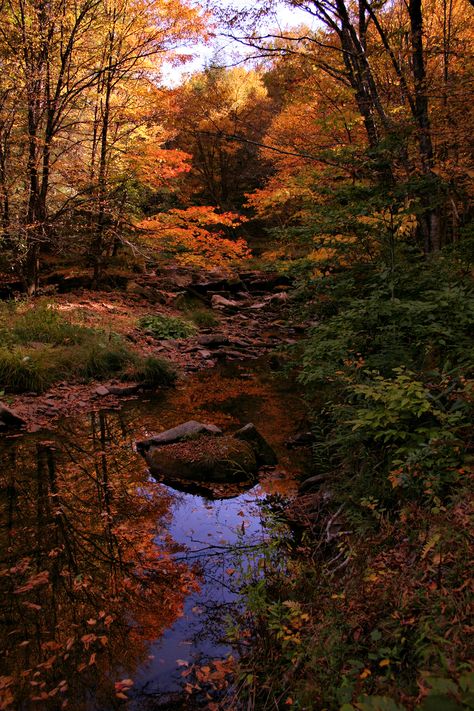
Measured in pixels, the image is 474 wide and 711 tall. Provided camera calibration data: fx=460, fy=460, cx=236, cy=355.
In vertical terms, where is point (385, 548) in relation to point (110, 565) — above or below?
above

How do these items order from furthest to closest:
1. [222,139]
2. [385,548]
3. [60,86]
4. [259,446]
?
1. [222,139]
2. [60,86]
3. [259,446]
4. [385,548]

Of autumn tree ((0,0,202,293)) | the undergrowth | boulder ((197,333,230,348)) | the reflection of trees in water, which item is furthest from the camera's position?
boulder ((197,333,230,348))

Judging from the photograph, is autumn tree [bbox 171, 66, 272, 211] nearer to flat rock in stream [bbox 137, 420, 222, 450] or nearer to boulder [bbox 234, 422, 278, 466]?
flat rock in stream [bbox 137, 420, 222, 450]

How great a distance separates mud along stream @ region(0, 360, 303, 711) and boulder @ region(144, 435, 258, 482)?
0.17 meters

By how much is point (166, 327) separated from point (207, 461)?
7.63 m

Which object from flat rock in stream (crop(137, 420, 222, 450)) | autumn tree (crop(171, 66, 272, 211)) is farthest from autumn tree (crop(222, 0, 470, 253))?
autumn tree (crop(171, 66, 272, 211))

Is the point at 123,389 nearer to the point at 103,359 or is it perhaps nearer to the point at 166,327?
the point at 103,359

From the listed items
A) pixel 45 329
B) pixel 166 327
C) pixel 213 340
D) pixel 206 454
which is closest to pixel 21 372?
pixel 45 329

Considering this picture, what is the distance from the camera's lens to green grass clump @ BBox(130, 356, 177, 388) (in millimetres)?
9508

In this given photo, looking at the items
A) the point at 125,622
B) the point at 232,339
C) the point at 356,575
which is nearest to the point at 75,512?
the point at 125,622

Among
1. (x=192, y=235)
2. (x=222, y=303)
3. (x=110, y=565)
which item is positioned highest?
(x=192, y=235)

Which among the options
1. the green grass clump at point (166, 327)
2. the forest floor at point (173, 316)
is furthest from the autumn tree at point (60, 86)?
the green grass clump at point (166, 327)

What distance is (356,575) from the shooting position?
2896 millimetres

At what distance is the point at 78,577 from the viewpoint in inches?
148
